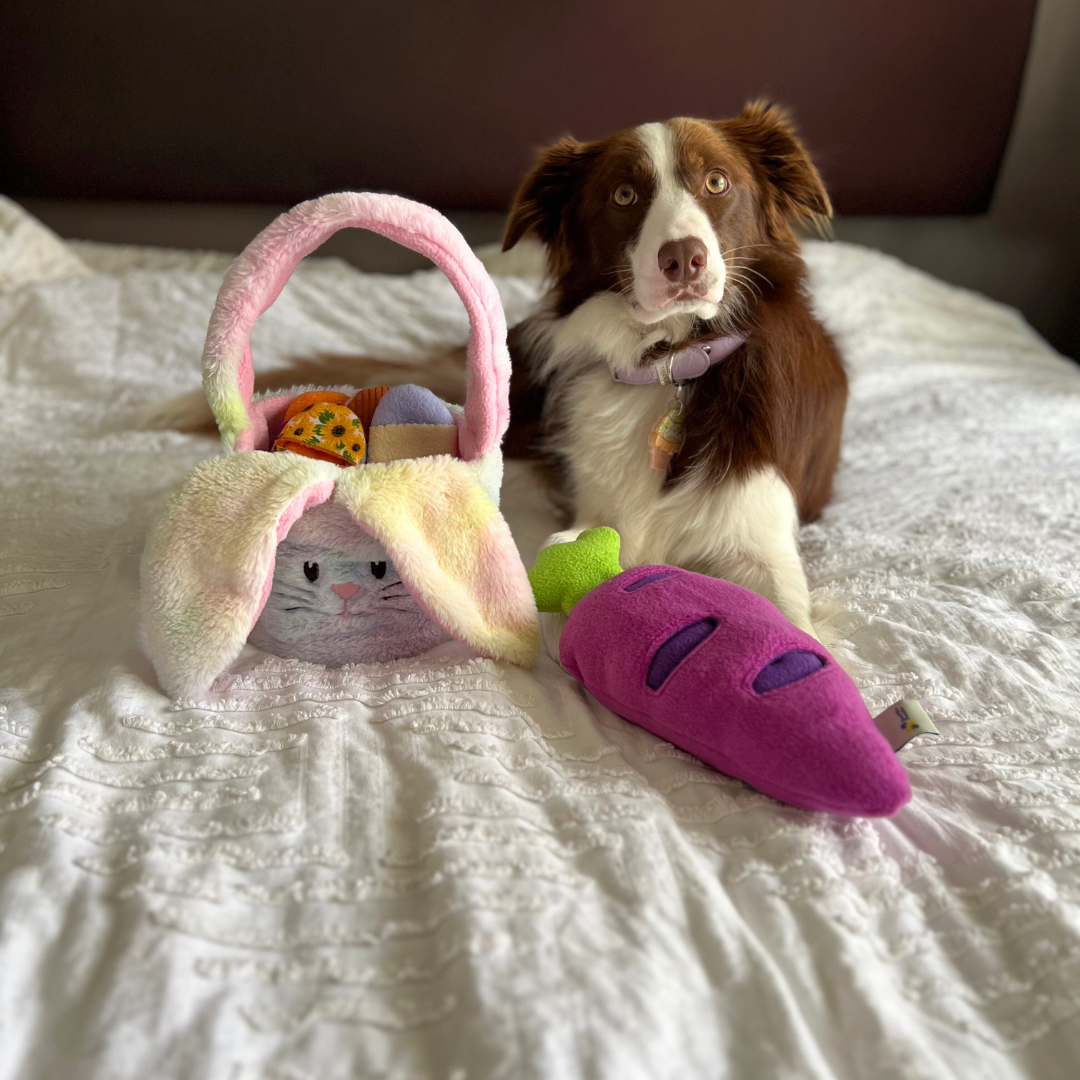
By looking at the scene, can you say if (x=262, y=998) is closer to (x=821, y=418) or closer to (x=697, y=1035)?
(x=697, y=1035)

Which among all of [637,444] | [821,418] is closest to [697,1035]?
[637,444]

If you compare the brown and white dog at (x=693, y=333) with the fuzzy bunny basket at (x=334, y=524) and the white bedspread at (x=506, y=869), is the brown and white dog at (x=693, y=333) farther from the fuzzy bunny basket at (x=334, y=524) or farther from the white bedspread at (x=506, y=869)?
the fuzzy bunny basket at (x=334, y=524)

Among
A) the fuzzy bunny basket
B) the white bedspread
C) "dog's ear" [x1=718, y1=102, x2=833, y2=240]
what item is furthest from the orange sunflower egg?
"dog's ear" [x1=718, y1=102, x2=833, y2=240]

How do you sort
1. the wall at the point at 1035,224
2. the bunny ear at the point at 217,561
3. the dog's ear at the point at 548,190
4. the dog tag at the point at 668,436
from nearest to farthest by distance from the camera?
the bunny ear at the point at 217,561
the dog tag at the point at 668,436
the dog's ear at the point at 548,190
the wall at the point at 1035,224

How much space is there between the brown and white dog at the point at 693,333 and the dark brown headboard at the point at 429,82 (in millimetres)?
1208

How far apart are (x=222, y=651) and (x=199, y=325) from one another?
1.42 metres

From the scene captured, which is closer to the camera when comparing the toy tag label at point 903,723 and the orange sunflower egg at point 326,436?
the toy tag label at point 903,723

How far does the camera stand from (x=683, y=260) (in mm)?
1214

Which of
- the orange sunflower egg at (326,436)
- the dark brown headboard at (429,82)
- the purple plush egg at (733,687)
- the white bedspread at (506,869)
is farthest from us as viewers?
the dark brown headboard at (429,82)

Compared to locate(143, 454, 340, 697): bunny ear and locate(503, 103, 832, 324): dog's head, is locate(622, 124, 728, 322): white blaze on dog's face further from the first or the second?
locate(143, 454, 340, 697): bunny ear

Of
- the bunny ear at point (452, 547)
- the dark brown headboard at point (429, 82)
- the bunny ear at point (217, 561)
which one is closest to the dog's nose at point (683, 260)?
the bunny ear at point (452, 547)

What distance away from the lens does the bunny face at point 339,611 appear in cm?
103

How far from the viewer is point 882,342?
242cm

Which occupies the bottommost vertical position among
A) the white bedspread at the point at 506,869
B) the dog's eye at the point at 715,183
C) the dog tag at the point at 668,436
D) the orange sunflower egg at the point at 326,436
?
the white bedspread at the point at 506,869
